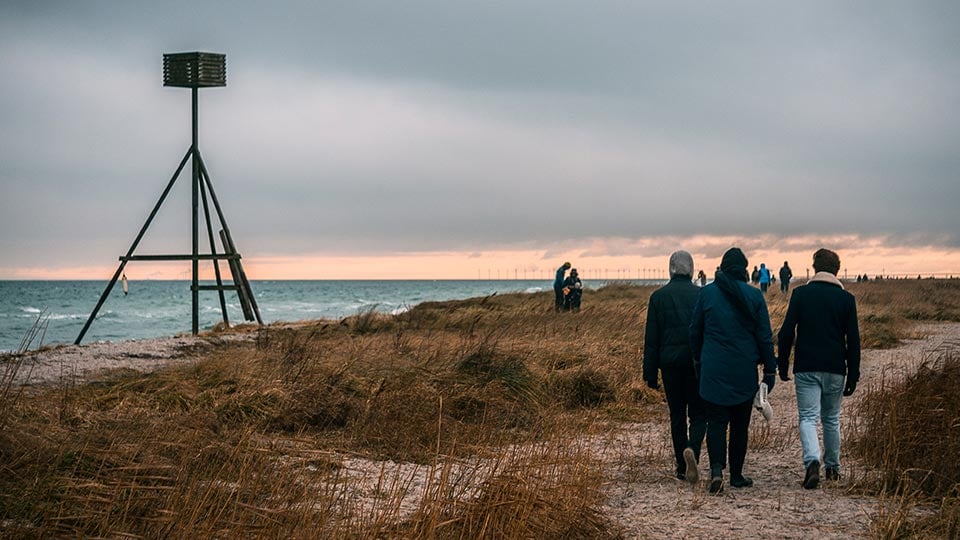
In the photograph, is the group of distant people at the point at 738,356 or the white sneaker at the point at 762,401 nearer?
the group of distant people at the point at 738,356

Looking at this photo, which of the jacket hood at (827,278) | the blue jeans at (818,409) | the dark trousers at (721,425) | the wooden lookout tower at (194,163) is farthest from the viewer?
the wooden lookout tower at (194,163)

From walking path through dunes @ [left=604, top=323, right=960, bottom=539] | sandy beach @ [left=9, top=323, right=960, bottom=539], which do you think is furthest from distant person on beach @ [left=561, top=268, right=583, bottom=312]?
walking path through dunes @ [left=604, top=323, right=960, bottom=539]

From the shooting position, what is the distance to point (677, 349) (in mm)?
8297

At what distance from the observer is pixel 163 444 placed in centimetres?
775

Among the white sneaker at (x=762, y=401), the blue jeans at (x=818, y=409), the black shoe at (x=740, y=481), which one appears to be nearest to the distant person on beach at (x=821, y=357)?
the blue jeans at (x=818, y=409)

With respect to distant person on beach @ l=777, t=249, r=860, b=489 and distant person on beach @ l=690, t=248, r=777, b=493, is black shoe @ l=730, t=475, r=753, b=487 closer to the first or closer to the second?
distant person on beach @ l=690, t=248, r=777, b=493

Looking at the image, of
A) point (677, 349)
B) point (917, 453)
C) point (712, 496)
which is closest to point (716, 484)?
point (712, 496)

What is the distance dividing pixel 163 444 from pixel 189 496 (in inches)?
79.1

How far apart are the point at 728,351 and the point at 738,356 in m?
0.09

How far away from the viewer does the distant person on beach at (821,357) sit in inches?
316

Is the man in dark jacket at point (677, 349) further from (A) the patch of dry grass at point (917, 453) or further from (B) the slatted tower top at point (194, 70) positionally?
(B) the slatted tower top at point (194, 70)

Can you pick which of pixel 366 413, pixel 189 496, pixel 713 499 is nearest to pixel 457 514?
pixel 189 496

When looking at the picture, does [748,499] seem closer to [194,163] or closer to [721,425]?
[721,425]

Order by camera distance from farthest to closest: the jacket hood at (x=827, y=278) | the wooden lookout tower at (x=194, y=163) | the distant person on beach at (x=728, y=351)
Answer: the wooden lookout tower at (x=194, y=163) < the jacket hood at (x=827, y=278) < the distant person on beach at (x=728, y=351)
